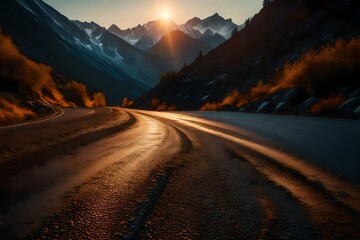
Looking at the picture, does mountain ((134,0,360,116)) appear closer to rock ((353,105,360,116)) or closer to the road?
rock ((353,105,360,116))

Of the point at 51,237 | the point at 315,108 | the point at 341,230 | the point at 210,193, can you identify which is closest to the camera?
the point at 51,237

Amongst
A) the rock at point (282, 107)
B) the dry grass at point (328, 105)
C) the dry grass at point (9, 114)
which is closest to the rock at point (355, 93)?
the dry grass at point (328, 105)

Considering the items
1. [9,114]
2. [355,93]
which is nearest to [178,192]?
[355,93]

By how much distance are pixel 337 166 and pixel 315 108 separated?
731 centimetres

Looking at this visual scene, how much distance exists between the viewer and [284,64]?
71.8 feet

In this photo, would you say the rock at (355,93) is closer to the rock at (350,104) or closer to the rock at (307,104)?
the rock at (350,104)

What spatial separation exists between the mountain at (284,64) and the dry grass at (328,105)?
49mm

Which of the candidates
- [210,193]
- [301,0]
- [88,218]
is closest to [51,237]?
[88,218]

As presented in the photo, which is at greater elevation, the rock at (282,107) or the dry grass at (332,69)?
the dry grass at (332,69)

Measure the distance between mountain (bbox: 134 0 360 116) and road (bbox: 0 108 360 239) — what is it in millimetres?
6383

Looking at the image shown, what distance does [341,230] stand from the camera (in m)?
2.04

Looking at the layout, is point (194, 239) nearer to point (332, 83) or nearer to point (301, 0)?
point (332, 83)

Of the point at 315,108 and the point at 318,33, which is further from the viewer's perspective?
the point at 318,33

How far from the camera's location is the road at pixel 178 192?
198cm
